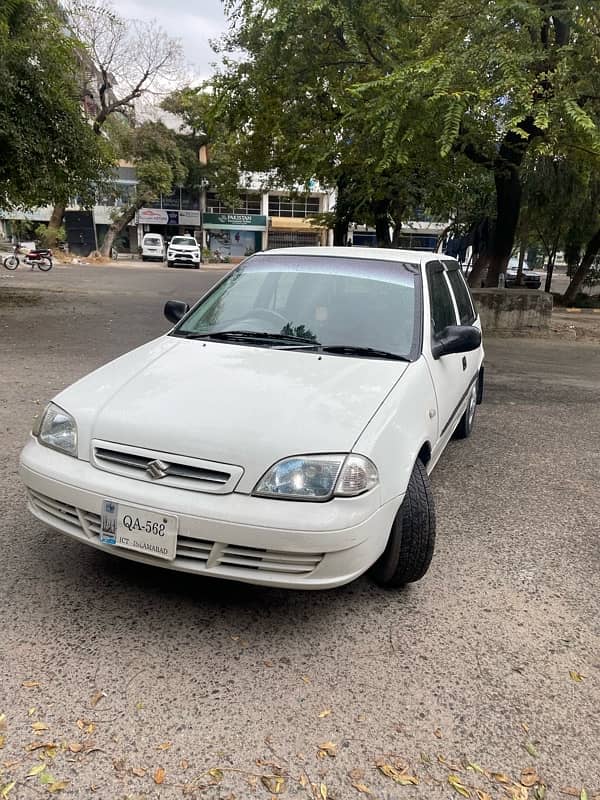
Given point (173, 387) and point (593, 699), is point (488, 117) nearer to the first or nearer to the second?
point (173, 387)

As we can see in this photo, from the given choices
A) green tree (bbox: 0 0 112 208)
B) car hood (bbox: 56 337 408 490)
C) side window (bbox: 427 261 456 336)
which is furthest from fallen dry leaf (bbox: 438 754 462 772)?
green tree (bbox: 0 0 112 208)

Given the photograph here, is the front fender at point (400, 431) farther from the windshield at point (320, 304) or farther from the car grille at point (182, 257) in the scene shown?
the car grille at point (182, 257)

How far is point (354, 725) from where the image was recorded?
2125mm

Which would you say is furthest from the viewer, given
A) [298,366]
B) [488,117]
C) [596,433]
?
[488,117]

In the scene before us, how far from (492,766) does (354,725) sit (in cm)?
48

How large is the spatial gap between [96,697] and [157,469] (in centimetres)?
87

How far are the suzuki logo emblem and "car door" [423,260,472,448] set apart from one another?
5.43ft

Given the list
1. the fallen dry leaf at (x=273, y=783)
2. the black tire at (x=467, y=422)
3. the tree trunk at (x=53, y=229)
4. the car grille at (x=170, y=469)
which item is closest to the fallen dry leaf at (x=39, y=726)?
the fallen dry leaf at (x=273, y=783)

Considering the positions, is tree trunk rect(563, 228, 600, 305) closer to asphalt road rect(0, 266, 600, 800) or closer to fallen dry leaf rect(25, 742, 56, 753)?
asphalt road rect(0, 266, 600, 800)

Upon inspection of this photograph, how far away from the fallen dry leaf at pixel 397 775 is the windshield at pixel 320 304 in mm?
1998

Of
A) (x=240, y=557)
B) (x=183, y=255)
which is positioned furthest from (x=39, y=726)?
(x=183, y=255)

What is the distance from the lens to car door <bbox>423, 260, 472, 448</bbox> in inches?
137

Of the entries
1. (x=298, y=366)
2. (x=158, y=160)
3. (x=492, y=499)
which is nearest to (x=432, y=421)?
(x=298, y=366)

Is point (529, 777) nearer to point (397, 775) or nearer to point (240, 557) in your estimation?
point (397, 775)
